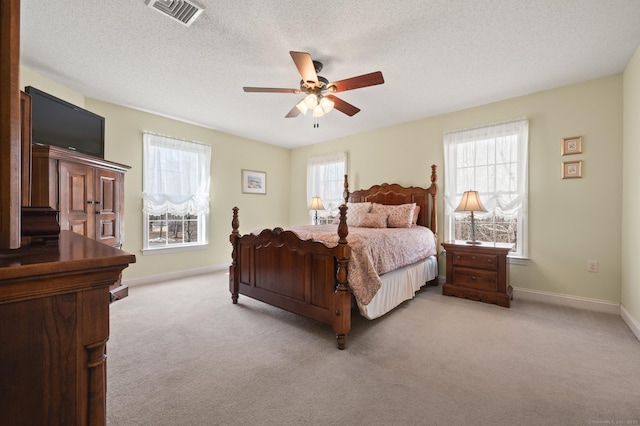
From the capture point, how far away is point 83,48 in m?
2.47

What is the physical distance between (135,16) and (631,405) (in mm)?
4066

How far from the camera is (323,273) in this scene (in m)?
2.37

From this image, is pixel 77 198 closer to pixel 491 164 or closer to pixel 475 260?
pixel 475 260

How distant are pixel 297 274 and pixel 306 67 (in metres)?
1.77

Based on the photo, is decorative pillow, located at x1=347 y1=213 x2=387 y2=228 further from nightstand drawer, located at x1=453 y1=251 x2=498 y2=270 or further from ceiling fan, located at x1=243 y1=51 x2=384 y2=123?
ceiling fan, located at x1=243 y1=51 x2=384 y2=123

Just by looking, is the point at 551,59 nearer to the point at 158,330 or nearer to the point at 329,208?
the point at 329,208

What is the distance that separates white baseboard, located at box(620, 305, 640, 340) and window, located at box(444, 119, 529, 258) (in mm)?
956

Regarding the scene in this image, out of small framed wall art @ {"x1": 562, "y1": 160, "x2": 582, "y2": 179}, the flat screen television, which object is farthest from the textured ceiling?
small framed wall art @ {"x1": 562, "y1": 160, "x2": 582, "y2": 179}

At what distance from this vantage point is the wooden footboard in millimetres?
2256

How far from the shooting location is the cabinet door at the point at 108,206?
3.07 m

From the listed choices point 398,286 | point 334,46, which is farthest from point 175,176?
point 398,286

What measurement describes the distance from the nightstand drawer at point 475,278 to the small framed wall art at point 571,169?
1372 millimetres

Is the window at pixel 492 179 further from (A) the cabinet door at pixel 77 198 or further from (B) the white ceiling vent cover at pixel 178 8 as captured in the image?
(A) the cabinet door at pixel 77 198

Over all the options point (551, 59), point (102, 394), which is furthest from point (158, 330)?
point (551, 59)
